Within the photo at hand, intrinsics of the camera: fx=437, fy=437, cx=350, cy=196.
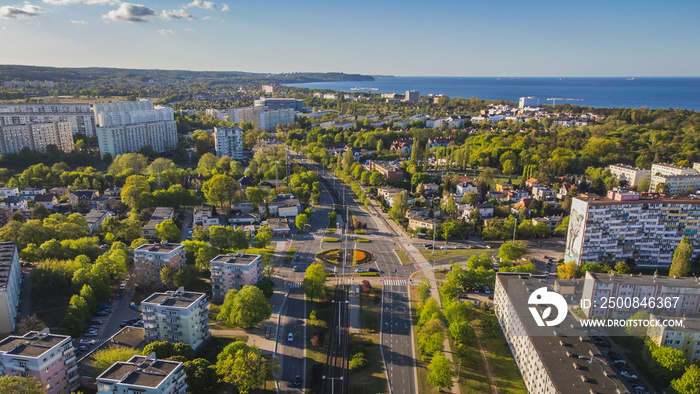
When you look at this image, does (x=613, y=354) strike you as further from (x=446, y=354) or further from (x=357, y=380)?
(x=357, y=380)

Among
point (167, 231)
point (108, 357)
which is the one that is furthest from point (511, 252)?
point (167, 231)

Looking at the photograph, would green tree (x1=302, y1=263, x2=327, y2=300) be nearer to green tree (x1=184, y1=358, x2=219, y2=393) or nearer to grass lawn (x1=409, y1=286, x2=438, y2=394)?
grass lawn (x1=409, y1=286, x2=438, y2=394)

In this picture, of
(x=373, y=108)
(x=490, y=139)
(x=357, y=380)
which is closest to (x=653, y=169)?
(x=490, y=139)

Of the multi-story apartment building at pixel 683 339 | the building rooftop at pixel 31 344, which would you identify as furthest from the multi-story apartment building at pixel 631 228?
the building rooftop at pixel 31 344

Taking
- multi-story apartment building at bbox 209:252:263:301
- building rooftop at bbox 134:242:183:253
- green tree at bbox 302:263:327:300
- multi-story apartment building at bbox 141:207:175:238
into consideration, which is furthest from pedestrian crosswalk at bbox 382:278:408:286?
multi-story apartment building at bbox 141:207:175:238

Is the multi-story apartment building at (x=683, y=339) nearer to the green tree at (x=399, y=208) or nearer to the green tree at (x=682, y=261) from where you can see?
the green tree at (x=682, y=261)
